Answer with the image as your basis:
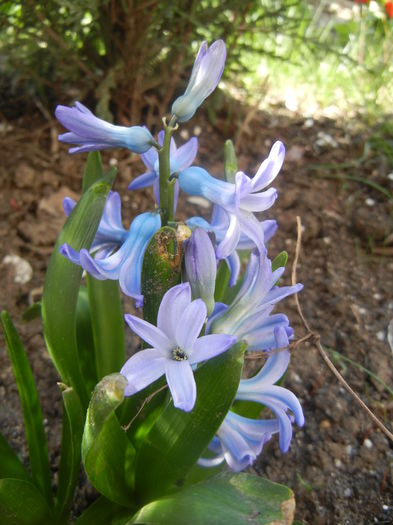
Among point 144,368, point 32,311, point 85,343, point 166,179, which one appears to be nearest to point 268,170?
point 166,179

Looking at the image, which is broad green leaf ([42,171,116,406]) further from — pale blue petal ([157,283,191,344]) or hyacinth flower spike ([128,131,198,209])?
pale blue petal ([157,283,191,344])

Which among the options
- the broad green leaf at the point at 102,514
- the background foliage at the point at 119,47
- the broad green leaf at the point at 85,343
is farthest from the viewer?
the background foliage at the point at 119,47

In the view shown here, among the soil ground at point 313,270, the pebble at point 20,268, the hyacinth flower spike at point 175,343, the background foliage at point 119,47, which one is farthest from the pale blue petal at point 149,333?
the background foliage at point 119,47

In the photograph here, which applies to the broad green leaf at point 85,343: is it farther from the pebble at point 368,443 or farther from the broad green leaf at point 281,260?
the pebble at point 368,443

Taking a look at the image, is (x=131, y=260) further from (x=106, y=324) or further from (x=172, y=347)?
(x=106, y=324)

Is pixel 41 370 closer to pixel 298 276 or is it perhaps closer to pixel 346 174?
pixel 298 276

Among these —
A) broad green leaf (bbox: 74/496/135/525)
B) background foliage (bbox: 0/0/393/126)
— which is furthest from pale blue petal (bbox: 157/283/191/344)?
background foliage (bbox: 0/0/393/126)
